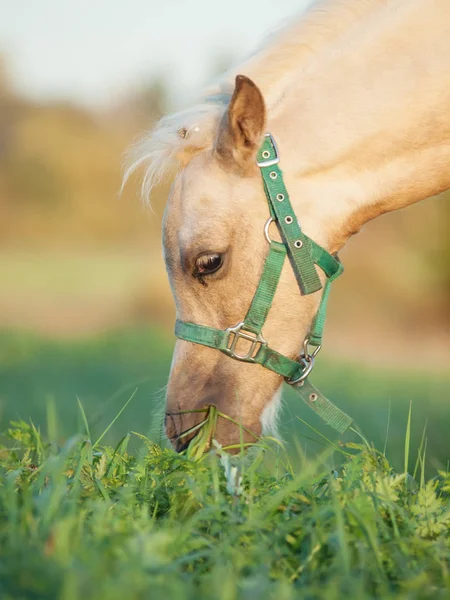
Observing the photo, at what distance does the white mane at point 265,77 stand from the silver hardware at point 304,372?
1.00 m

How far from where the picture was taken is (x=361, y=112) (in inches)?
128

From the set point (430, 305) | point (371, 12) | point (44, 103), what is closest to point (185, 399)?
point (371, 12)

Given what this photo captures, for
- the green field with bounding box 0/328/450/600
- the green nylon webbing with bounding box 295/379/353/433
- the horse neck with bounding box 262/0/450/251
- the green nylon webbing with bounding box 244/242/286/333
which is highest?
the horse neck with bounding box 262/0/450/251

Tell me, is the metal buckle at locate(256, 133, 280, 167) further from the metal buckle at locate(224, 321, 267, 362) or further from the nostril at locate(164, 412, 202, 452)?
the nostril at locate(164, 412, 202, 452)

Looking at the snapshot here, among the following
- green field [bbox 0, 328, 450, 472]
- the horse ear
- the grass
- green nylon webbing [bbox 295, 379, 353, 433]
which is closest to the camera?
the grass

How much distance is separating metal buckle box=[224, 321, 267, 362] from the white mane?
777 mm

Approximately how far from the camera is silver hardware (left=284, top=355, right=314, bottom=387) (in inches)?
131

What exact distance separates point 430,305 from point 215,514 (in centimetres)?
1797

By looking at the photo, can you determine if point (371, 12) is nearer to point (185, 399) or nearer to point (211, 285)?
point (211, 285)

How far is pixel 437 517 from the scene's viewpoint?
231 cm

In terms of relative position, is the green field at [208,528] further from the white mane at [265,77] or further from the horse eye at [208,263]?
the white mane at [265,77]

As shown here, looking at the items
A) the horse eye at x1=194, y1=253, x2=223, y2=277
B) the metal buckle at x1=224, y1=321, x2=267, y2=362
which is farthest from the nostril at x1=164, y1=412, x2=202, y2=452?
the horse eye at x1=194, y1=253, x2=223, y2=277

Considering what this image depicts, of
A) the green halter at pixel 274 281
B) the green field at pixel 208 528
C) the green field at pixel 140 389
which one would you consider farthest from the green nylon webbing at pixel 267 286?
the green field at pixel 140 389

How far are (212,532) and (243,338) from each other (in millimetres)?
1210
